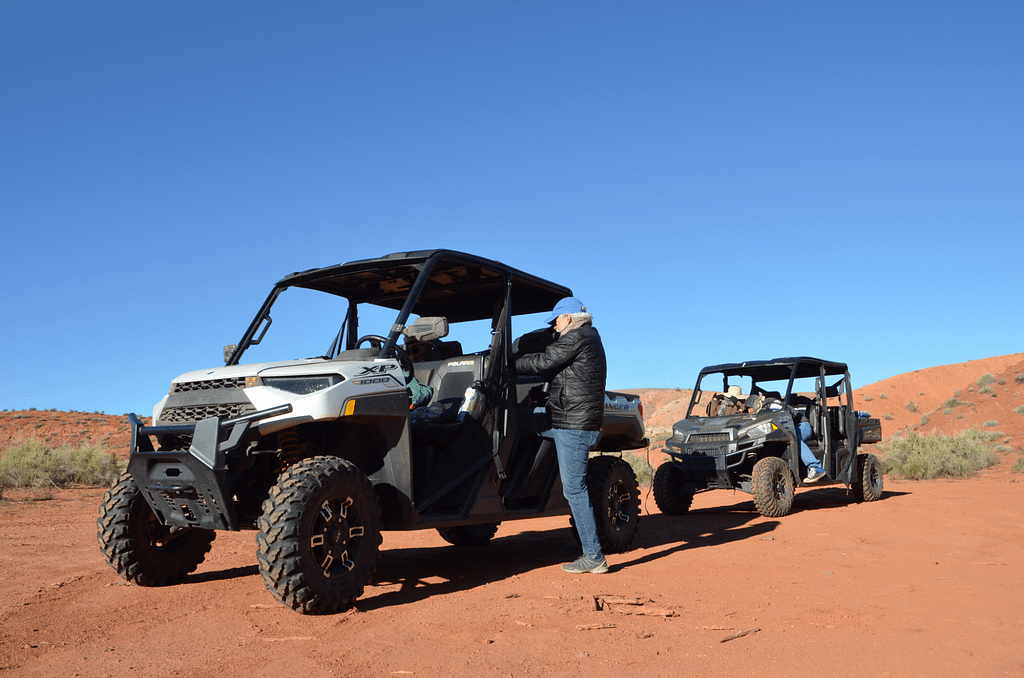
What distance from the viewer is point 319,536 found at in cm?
448

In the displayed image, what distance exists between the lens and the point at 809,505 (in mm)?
12688

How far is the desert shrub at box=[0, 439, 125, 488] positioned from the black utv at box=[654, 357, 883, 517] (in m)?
11.2

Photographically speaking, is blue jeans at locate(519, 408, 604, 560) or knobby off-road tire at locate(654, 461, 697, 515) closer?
blue jeans at locate(519, 408, 604, 560)

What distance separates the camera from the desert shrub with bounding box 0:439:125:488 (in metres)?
14.4

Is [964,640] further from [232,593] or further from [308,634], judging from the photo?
[232,593]

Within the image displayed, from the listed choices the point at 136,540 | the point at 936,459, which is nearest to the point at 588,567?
the point at 136,540

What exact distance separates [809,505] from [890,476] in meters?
7.99

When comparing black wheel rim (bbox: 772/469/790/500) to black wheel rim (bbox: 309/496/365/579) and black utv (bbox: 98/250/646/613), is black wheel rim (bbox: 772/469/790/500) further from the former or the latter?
black wheel rim (bbox: 309/496/365/579)

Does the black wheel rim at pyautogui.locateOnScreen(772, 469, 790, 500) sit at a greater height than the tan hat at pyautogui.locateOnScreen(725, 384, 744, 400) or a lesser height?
lesser

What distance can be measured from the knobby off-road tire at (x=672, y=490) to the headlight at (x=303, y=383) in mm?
7190

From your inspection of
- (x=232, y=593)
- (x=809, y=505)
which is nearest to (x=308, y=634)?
(x=232, y=593)

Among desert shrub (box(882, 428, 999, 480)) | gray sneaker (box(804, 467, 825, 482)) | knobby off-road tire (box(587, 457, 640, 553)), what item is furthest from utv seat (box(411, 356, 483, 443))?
desert shrub (box(882, 428, 999, 480))

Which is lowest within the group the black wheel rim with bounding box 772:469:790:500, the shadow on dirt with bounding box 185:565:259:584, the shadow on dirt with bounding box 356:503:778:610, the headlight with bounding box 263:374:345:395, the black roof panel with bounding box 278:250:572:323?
the shadow on dirt with bounding box 356:503:778:610

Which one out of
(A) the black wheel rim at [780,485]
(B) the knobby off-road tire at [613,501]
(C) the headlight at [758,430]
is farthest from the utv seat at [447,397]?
(A) the black wheel rim at [780,485]
